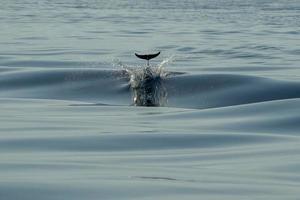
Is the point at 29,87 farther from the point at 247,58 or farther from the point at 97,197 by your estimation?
the point at 97,197

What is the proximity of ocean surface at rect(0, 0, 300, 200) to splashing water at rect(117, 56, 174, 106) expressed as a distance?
51mm

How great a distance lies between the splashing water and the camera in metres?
12.4

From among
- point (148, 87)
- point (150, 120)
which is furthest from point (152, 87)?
point (150, 120)

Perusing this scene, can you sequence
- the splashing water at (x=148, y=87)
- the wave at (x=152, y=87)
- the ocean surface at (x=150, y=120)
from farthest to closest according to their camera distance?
the wave at (x=152, y=87)
the splashing water at (x=148, y=87)
the ocean surface at (x=150, y=120)

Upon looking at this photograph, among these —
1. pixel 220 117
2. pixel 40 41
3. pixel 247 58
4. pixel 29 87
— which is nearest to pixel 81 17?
pixel 40 41

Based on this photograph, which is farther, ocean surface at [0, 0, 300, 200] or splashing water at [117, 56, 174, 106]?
splashing water at [117, 56, 174, 106]

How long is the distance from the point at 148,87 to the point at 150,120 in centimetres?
370

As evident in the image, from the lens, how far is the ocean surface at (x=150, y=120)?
532 centimetres

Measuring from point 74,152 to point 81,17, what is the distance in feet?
103

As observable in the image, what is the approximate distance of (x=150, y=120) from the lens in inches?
372

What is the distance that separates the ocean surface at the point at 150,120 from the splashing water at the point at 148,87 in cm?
5

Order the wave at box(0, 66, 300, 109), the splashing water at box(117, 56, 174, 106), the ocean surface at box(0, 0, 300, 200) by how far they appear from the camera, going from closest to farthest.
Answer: the ocean surface at box(0, 0, 300, 200) < the splashing water at box(117, 56, 174, 106) < the wave at box(0, 66, 300, 109)

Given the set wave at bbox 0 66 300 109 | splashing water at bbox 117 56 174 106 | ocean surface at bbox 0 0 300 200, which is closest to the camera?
ocean surface at bbox 0 0 300 200

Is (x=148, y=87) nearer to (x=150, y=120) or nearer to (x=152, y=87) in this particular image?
(x=152, y=87)
